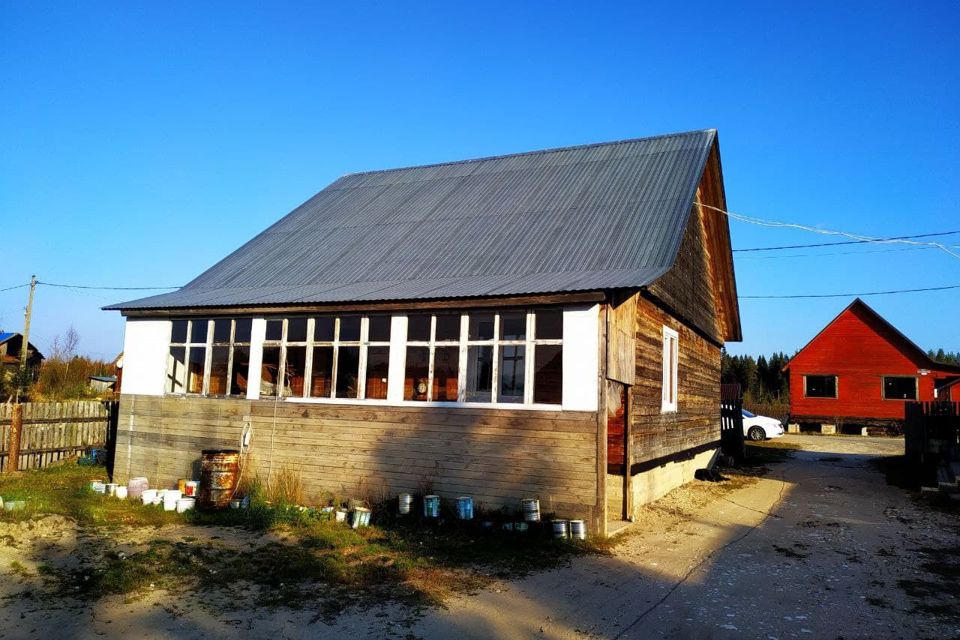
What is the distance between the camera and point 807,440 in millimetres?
31531

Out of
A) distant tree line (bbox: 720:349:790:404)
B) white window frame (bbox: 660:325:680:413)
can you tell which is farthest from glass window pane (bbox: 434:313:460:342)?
distant tree line (bbox: 720:349:790:404)

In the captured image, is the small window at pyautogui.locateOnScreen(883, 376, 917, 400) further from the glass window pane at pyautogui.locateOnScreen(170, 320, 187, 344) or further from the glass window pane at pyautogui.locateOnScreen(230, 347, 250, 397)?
the glass window pane at pyautogui.locateOnScreen(170, 320, 187, 344)

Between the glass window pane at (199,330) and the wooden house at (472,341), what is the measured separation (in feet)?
0.20

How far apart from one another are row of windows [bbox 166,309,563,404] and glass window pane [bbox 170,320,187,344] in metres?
0.02

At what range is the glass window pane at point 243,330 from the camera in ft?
46.8

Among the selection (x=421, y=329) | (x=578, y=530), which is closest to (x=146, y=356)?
(x=421, y=329)

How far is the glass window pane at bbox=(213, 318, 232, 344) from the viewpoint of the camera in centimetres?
1455

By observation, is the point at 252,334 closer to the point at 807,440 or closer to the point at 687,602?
the point at 687,602

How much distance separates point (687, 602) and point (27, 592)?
6930 mm

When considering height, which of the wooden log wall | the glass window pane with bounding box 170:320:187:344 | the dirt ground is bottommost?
the dirt ground

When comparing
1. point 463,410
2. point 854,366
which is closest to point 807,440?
point 854,366

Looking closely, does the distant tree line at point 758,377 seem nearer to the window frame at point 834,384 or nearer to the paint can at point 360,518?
the window frame at point 834,384

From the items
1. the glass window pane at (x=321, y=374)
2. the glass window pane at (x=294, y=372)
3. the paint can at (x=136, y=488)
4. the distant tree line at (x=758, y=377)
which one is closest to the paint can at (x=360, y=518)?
the glass window pane at (x=294, y=372)

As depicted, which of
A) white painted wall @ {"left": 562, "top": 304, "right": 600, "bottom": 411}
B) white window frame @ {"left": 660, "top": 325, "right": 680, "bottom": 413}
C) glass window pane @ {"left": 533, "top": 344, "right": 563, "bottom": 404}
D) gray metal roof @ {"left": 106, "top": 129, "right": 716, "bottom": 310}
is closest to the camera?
white painted wall @ {"left": 562, "top": 304, "right": 600, "bottom": 411}
